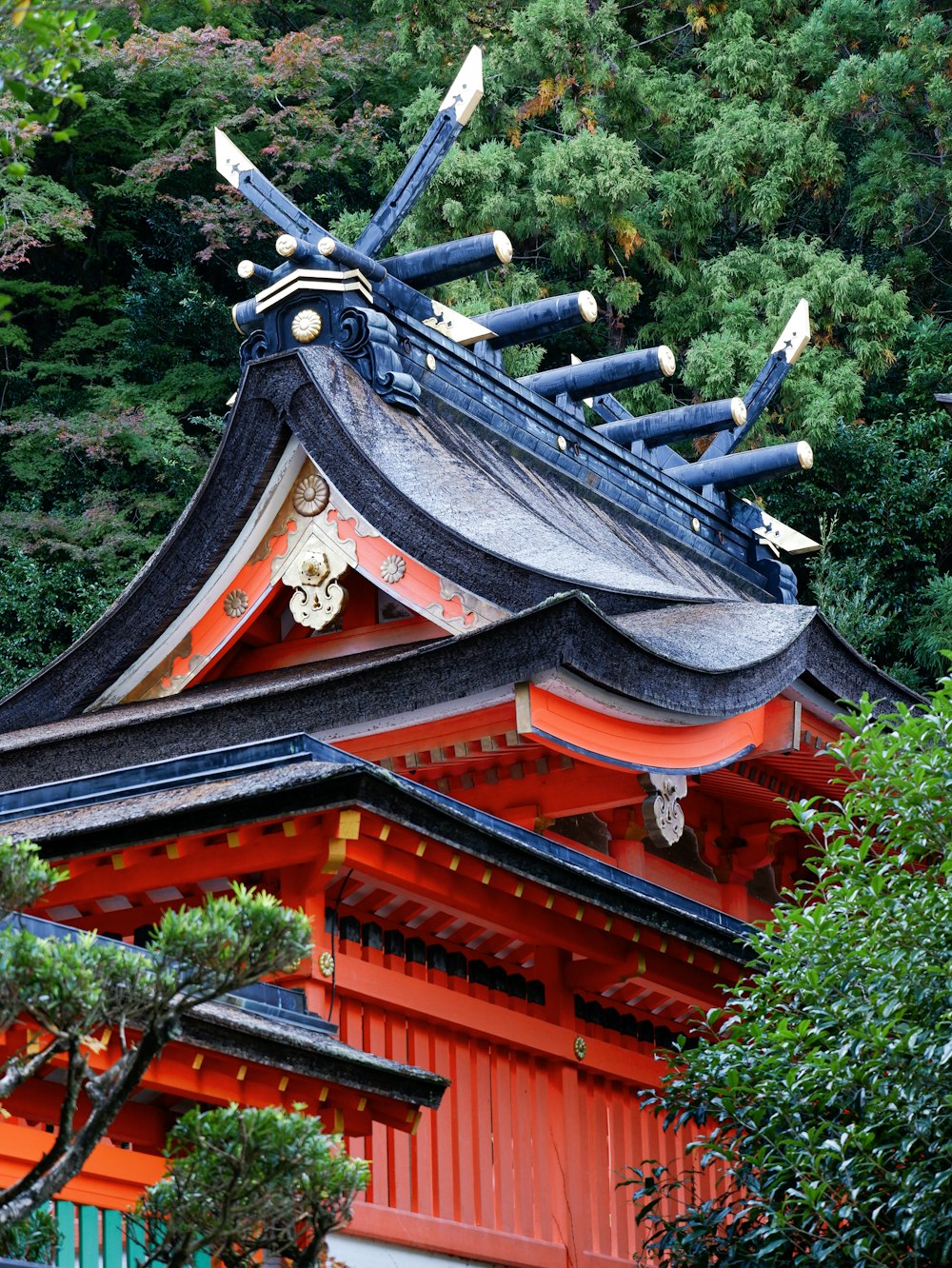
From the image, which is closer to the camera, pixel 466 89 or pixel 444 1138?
pixel 444 1138

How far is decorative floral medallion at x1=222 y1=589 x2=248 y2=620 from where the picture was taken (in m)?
8.98

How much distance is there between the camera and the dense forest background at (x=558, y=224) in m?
19.2

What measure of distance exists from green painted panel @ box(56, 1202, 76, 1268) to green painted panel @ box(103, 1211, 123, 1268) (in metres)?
0.12

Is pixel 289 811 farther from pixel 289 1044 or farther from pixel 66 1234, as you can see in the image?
pixel 66 1234

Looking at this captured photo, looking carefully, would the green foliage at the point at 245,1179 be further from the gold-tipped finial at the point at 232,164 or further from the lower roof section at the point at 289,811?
the gold-tipped finial at the point at 232,164

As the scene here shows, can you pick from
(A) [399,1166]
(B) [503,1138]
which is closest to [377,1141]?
(A) [399,1166]

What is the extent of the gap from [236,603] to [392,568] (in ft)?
2.93

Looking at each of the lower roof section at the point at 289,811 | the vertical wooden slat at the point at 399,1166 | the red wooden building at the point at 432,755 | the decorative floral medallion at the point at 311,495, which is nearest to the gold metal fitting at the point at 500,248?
the red wooden building at the point at 432,755

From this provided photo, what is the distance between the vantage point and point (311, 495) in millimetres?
8977

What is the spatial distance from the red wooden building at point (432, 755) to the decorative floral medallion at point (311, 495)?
0.08ft

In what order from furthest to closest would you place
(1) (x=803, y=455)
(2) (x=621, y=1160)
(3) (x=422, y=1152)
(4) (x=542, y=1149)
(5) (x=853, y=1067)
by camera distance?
(1) (x=803, y=455), (2) (x=621, y=1160), (4) (x=542, y=1149), (3) (x=422, y=1152), (5) (x=853, y=1067)

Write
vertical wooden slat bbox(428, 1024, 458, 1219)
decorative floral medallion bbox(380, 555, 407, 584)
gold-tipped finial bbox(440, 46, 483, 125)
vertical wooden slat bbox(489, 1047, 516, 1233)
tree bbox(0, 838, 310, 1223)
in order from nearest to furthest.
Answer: tree bbox(0, 838, 310, 1223)
vertical wooden slat bbox(428, 1024, 458, 1219)
vertical wooden slat bbox(489, 1047, 516, 1233)
decorative floral medallion bbox(380, 555, 407, 584)
gold-tipped finial bbox(440, 46, 483, 125)

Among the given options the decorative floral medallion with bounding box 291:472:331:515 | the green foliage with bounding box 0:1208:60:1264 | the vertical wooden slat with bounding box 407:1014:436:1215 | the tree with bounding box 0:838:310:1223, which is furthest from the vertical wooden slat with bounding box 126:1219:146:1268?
the decorative floral medallion with bounding box 291:472:331:515

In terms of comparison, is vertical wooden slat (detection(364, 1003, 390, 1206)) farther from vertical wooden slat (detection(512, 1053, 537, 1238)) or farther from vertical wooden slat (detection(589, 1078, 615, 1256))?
vertical wooden slat (detection(589, 1078, 615, 1256))
